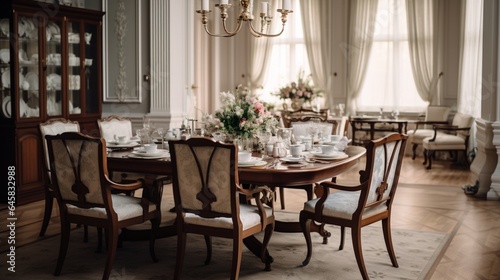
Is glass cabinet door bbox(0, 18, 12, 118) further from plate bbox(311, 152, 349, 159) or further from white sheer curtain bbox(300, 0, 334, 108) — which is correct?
white sheer curtain bbox(300, 0, 334, 108)

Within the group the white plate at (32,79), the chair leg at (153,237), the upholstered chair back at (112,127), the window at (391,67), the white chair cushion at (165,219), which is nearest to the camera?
the chair leg at (153,237)

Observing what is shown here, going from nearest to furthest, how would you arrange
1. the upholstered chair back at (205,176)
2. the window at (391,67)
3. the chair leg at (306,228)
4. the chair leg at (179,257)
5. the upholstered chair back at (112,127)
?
the upholstered chair back at (205,176)
the chair leg at (179,257)
the chair leg at (306,228)
the upholstered chair back at (112,127)
the window at (391,67)

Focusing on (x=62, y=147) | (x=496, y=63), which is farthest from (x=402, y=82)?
(x=62, y=147)

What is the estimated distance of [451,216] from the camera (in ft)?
18.1

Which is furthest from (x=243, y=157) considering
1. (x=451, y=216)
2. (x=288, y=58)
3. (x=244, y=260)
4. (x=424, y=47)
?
(x=288, y=58)

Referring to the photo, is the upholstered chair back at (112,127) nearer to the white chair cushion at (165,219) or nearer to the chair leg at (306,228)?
the white chair cushion at (165,219)

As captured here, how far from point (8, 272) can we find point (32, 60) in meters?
2.80

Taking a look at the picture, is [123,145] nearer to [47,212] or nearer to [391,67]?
[47,212]

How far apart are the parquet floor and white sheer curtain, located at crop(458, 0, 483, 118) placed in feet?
3.47

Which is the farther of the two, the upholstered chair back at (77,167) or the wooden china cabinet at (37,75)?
the wooden china cabinet at (37,75)

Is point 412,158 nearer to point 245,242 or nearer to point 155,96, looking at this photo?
point 155,96

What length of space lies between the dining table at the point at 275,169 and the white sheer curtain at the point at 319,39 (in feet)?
19.1

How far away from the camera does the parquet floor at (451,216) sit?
4.03 metres

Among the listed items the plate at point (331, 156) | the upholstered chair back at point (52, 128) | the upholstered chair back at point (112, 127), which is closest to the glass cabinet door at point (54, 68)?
the upholstered chair back at point (112, 127)
